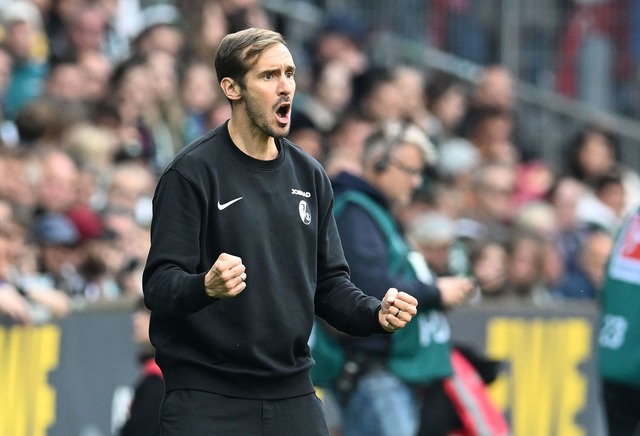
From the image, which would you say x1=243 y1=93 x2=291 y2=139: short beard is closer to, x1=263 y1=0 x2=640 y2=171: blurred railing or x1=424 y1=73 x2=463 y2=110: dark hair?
x1=424 y1=73 x2=463 y2=110: dark hair

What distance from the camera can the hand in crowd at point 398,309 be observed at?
550cm

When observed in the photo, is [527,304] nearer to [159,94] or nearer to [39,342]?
[159,94]

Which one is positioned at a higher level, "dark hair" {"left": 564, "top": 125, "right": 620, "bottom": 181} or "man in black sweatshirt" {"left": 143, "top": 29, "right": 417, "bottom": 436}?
"man in black sweatshirt" {"left": 143, "top": 29, "right": 417, "bottom": 436}

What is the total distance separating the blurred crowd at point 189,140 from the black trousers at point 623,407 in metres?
1.68

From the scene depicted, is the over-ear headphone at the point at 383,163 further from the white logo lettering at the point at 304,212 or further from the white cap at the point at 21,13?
the white cap at the point at 21,13

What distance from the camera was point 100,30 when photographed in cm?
1259

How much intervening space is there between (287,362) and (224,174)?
69 cm

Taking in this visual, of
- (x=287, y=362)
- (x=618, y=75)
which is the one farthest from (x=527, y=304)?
(x=287, y=362)

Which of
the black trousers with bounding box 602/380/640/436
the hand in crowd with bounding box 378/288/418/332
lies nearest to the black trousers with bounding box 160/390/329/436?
the hand in crowd with bounding box 378/288/418/332

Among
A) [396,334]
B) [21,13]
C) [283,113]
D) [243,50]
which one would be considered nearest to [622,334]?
[396,334]

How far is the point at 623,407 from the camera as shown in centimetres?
834

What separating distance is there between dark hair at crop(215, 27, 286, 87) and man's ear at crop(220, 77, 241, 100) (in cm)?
1

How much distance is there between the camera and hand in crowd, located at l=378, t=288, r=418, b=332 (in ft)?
18.1

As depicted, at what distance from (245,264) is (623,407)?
3.42 metres
